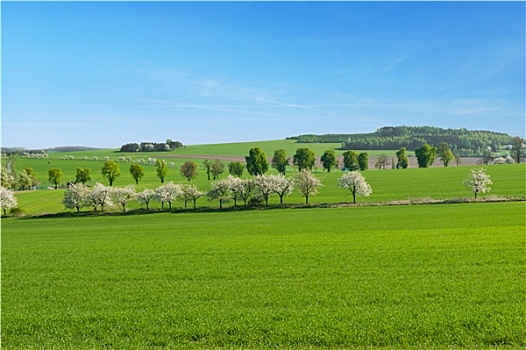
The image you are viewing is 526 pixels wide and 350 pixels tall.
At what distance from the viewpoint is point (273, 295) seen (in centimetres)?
1517

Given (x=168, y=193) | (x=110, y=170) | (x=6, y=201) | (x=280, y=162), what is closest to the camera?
(x=6, y=201)

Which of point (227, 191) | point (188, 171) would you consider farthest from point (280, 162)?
point (227, 191)

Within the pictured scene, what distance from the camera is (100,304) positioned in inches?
579

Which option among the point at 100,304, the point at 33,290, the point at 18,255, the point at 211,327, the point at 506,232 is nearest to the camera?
the point at 211,327

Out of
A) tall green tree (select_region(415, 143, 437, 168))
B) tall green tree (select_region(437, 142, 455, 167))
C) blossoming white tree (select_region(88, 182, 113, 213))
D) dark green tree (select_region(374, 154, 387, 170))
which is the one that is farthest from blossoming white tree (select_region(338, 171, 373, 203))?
tall green tree (select_region(437, 142, 455, 167))

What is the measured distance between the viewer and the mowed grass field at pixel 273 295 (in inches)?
448

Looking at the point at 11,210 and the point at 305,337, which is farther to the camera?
the point at 11,210

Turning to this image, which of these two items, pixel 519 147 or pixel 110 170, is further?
pixel 519 147

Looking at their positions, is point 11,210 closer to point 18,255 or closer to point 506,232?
point 18,255

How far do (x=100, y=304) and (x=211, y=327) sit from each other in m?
5.40

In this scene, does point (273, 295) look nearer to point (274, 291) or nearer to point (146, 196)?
point (274, 291)

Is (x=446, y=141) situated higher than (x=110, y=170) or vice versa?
(x=446, y=141)

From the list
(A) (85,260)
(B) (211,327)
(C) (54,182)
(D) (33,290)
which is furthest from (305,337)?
(C) (54,182)

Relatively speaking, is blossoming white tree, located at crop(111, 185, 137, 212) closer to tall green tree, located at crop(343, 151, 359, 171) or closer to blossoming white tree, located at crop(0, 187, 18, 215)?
blossoming white tree, located at crop(0, 187, 18, 215)
